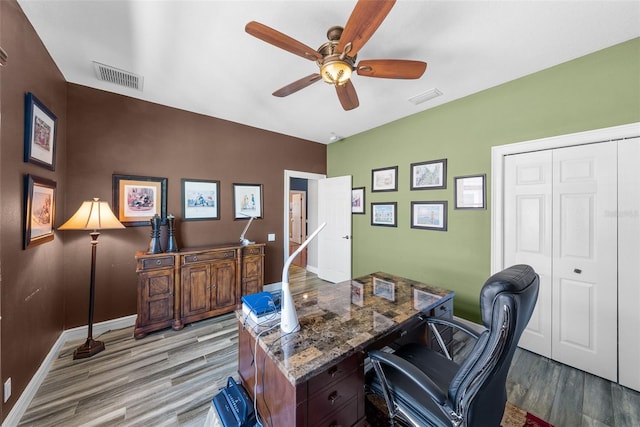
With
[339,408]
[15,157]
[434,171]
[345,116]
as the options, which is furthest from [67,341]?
[434,171]

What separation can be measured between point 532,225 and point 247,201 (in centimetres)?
354

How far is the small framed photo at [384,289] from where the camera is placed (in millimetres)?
1738

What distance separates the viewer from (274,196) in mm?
3973

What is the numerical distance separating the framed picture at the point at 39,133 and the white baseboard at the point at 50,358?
1.66 metres

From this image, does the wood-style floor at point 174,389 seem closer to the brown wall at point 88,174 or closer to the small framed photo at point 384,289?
the brown wall at point 88,174

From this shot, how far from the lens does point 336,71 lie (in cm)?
155

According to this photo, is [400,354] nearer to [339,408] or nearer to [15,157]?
[339,408]

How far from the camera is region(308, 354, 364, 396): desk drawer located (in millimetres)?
1031

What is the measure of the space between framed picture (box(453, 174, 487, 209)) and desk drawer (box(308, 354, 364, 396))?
2.28 m

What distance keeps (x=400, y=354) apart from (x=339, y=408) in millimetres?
517

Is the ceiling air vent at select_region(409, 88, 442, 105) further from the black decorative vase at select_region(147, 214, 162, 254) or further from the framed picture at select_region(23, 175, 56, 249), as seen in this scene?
the framed picture at select_region(23, 175, 56, 249)

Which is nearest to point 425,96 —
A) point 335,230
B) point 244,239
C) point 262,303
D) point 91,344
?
point 335,230

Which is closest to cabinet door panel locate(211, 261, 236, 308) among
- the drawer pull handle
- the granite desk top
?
the granite desk top

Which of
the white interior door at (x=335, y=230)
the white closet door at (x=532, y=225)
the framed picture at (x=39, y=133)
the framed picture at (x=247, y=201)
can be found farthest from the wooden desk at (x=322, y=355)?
the white interior door at (x=335, y=230)
